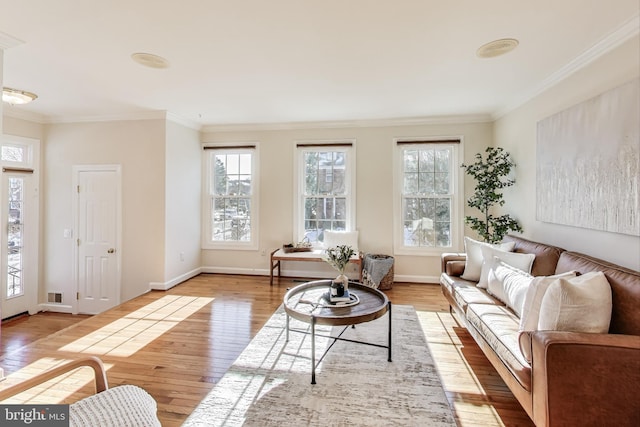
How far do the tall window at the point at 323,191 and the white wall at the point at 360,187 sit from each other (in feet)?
0.46

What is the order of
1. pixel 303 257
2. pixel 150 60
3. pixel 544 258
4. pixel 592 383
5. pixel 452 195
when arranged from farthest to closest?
pixel 452 195 → pixel 303 257 → pixel 150 60 → pixel 544 258 → pixel 592 383

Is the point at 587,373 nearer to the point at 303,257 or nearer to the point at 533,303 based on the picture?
the point at 533,303

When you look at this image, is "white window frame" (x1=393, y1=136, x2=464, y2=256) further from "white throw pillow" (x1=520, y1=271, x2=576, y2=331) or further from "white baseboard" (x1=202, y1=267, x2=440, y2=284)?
"white throw pillow" (x1=520, y1=271, x2=576, y2=331)

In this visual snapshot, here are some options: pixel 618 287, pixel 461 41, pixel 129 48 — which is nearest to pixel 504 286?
pixel 618 287

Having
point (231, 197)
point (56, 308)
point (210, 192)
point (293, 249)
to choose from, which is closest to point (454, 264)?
point (293, 249)

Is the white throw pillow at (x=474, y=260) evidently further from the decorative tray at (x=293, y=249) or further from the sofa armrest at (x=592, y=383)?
the decorative tray at (x=293, y=249)

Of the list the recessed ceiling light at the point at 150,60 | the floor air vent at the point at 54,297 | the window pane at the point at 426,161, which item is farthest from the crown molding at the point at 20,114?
the window pane at the point at 426,161

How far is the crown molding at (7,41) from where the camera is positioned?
234 cm

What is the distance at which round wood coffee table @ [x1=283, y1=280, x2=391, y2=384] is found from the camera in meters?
2.27

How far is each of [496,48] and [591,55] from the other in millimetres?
798

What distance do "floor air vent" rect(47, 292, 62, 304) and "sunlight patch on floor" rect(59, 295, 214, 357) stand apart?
6.27ft

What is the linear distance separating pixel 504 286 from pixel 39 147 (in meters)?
6.38

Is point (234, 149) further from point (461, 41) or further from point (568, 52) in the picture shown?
point (568, 52)

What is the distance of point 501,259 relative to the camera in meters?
2.91
